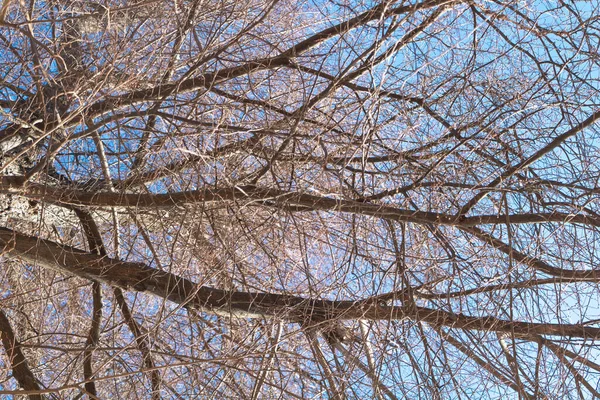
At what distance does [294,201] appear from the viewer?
2941 millimetres

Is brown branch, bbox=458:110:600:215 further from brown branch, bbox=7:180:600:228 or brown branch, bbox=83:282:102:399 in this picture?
brown branch, bbox=83:282:102:399

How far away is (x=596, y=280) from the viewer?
2789 millimetres

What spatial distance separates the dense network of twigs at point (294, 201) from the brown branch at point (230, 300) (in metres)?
0.01

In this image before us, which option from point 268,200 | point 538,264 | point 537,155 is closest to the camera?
point 537,155

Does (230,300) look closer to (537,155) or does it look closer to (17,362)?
(17,362)

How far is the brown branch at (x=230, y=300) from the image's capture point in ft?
9.00

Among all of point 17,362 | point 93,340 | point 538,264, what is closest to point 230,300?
point 93,340

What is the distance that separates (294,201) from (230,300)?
1.76 feet

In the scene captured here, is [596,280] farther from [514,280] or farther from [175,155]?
[175,155]

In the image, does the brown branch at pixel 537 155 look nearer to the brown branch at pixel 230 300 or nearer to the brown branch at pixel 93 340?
the brown branch at pixel 230 300

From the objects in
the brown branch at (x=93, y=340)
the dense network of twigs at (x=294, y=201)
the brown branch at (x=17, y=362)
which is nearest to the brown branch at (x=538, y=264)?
the dense network of twigs at (x=294, y=201)

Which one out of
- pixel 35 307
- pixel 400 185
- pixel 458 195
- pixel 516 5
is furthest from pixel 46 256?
pixel 516 5

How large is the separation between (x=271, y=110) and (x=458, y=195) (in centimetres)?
106

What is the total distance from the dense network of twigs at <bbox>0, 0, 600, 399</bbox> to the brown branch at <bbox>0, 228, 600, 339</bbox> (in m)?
0.01
